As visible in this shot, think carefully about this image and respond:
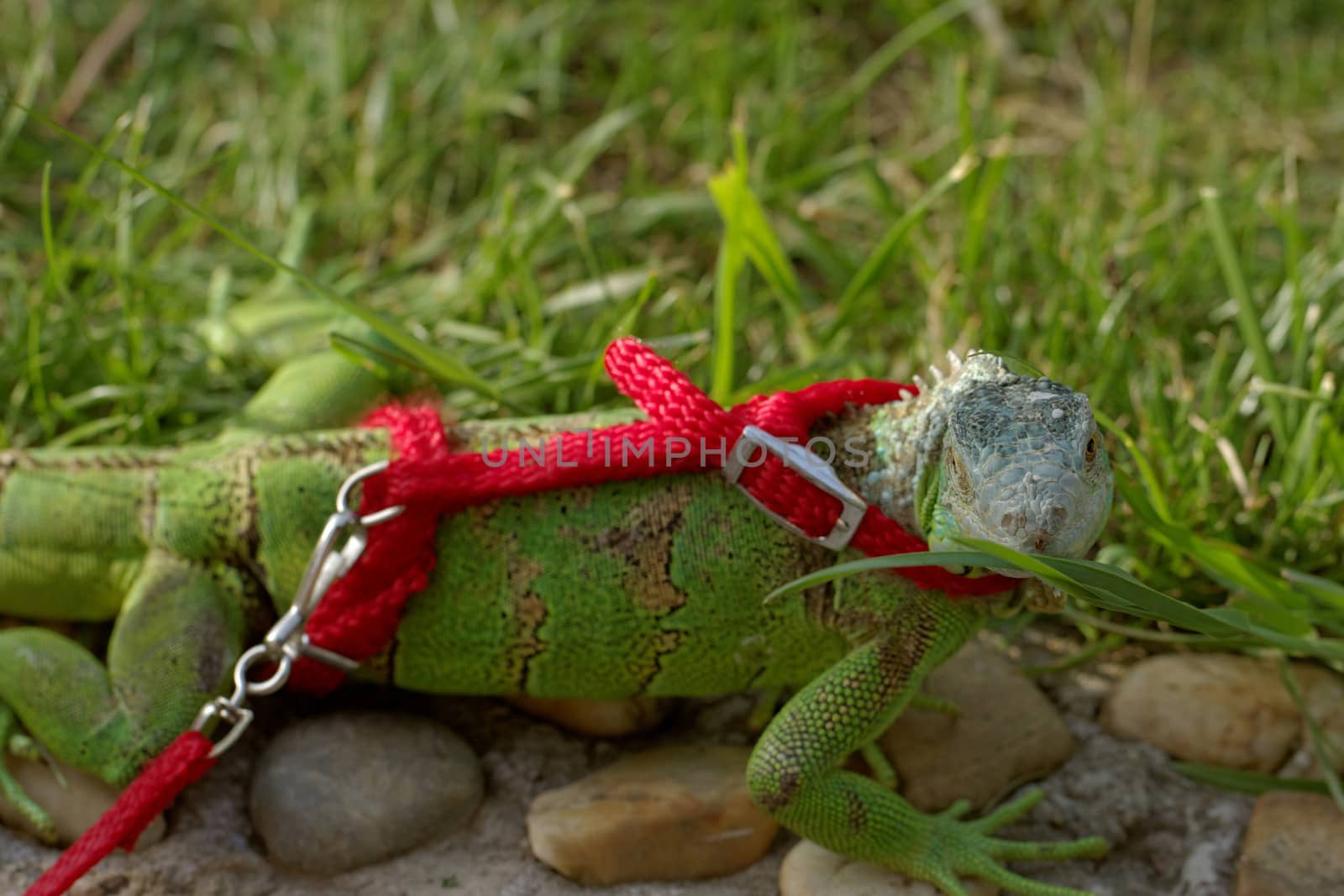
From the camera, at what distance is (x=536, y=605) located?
2.62 meters

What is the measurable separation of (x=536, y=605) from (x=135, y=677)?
0.84 meters

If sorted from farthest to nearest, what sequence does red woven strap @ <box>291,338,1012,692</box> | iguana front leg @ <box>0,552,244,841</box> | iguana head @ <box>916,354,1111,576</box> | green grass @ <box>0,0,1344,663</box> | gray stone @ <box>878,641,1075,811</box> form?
1. green grass @ <box>0,0,1344,663</box>
2. gray stone @ <box>878,641,1075,811</box>
3. iguana front leg @ <box>0,552,244,841</box>
4. red woven strap @ <box>291,338,1012,692</box>
5. iguana head @ <box>916,354,1111,576</box>

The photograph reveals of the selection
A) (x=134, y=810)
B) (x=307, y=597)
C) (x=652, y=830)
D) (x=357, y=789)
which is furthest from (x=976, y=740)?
(x=134, y=810)

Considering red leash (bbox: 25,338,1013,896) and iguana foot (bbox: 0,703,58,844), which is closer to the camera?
red leash (bbox: 25,338,1013,896)

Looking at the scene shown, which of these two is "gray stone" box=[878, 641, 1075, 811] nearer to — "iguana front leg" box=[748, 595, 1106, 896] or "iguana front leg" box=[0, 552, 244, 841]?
"iguana front leg" box=[748, 595, 1106, 896]

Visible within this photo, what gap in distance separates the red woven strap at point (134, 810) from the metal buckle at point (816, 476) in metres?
1.21

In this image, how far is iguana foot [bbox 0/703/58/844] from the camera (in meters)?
2.70

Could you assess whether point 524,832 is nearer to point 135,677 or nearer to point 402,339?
point 135,677

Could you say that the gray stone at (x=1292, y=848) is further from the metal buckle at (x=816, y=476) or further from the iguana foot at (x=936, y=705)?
the metal buckle at (x=816, y=476)

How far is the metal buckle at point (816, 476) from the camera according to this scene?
2303 millimetres

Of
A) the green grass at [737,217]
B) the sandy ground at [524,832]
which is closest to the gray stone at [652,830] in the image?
the sandy ground at [524,832]

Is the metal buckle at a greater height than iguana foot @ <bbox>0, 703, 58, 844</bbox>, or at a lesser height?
greater

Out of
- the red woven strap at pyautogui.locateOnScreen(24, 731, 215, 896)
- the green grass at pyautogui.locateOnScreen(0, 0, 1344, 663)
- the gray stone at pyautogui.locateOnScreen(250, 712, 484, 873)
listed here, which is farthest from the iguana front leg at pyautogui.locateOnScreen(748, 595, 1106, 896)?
the red woven strap at pyautogui.locateOnScreen(24, 731, 215, 896)

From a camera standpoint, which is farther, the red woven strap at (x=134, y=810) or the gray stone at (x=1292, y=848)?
the gray stone at (x=1292, y=848)
